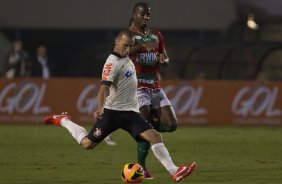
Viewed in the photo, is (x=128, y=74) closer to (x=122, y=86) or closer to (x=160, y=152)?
(x=122, y=86)

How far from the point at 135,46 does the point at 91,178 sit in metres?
1.99

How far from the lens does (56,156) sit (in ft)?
55.3

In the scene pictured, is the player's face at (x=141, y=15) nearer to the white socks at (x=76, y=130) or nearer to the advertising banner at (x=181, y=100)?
the white socks at (x=76, y=130)

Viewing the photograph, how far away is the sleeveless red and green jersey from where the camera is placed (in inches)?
540

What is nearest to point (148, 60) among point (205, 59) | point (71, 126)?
point (71, 126)

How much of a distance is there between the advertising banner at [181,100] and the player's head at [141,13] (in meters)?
11.7

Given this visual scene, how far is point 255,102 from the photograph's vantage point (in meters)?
25.7

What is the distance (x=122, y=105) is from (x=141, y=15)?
155 cm

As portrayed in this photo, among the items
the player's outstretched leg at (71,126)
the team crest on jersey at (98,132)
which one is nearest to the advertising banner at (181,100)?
the player's outstretched leg at (71,126)

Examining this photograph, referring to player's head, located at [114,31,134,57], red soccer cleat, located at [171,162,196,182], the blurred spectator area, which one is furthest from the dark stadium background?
red soccer cleat, located at [171,162,196,182]

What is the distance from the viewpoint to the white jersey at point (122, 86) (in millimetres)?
12492

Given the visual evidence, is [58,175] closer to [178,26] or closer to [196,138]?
[196,138]

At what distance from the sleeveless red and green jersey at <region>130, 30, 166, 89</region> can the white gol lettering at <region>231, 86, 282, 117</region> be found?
1204 centimetres

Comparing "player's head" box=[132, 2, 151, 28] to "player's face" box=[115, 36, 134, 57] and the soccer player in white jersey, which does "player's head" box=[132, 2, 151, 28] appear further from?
"player's face" box=[115, 36, 134, 57]
